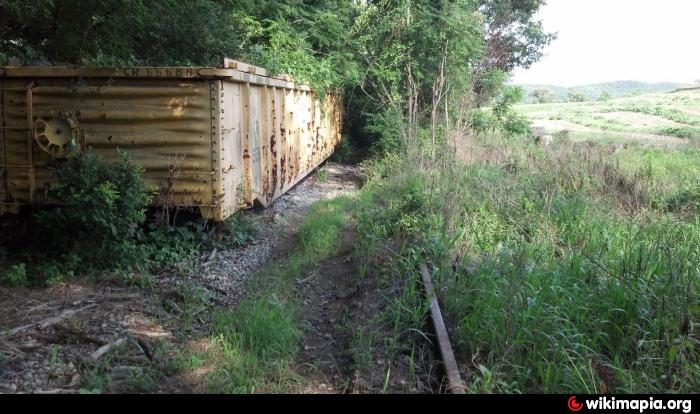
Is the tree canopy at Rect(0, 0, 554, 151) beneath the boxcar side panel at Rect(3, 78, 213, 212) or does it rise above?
above

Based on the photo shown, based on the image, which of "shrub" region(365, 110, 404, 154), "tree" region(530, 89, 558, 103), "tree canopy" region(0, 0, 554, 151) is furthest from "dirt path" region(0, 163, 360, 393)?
"tree" region(530, 89, 558, 103)

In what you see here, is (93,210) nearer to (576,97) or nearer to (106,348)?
(106,348)

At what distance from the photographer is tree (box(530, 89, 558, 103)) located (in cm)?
7062

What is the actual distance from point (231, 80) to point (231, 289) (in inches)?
100

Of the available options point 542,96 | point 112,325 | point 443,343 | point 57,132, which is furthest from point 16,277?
point 542,96

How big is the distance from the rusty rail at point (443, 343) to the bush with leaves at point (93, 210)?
327cm

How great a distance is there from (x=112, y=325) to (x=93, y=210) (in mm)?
1634

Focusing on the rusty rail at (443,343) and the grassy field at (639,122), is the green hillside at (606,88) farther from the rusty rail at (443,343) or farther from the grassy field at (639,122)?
the rusty rail at (443,343)

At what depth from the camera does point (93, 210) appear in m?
6.18

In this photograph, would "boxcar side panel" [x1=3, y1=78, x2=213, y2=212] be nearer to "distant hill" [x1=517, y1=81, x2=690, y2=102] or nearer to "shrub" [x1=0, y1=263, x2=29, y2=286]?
"shrub" [x1=0, y1=263, x2=29, y2=286]

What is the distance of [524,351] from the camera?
440 cm

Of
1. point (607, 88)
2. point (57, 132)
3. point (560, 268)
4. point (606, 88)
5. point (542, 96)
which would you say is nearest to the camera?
point (560, 268)

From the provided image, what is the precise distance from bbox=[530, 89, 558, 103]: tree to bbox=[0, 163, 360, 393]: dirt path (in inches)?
2693
